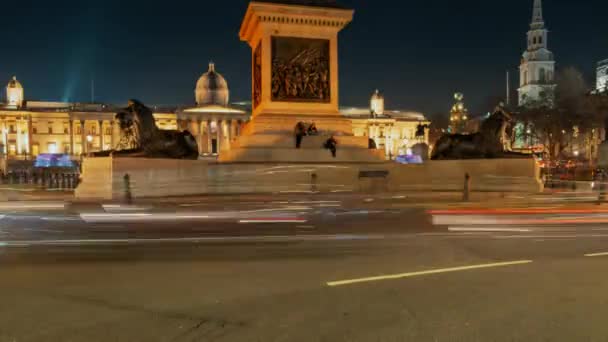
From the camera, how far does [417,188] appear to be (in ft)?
76.7

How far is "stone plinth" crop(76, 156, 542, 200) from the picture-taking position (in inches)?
806

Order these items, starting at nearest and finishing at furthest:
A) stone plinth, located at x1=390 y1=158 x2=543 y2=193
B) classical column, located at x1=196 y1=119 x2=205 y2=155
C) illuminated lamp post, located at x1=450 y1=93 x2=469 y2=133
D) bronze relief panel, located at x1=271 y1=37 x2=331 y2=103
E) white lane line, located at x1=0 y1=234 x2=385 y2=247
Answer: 1. white lane line, located at x1=0 y1=234 x2=385 y2=247
2. stone plinth, located at x1=390 y1=158 x2=543 y2=193
3. bronze relief panel, located at x1=271 y1=37 x2=331 y2=103
4. illuminated lamp post, located at x1=450 y1=93 x2=469 y2=133
5. classical column, located at x1=196 y1=119 x2=205 y2=155

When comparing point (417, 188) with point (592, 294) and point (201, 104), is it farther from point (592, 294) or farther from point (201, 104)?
point (201, 104)

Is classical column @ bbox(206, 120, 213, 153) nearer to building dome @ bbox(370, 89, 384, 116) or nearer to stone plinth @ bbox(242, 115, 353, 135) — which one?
building dome @ bbox(370, 89, 384, 116)

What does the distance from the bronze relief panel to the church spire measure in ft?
365

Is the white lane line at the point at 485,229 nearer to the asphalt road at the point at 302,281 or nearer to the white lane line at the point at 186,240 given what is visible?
the asphalt road at the point at 302,281

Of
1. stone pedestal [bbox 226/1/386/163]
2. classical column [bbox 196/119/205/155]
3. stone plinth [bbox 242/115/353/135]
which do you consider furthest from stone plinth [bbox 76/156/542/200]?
classical column [bbox 196/119/205/155]

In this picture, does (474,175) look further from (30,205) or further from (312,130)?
(30,205)

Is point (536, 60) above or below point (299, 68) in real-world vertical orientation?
above

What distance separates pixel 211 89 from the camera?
108 m

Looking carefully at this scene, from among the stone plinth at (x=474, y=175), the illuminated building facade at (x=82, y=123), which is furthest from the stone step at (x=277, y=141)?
the illuminated building facade at (x=82, y=123)

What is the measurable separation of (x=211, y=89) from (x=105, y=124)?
2857 centimetres

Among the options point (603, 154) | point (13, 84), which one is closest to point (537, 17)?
point (603, 154)

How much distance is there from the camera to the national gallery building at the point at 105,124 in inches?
4552
